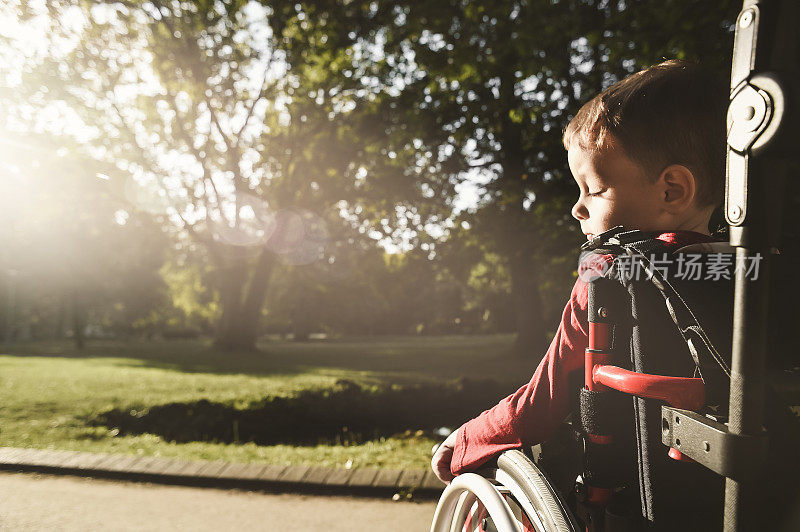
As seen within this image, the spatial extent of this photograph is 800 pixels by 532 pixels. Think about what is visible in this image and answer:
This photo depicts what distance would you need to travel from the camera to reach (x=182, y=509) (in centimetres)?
→ 361

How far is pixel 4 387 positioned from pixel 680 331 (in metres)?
12.1

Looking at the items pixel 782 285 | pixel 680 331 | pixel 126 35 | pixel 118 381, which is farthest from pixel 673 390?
pixel 126 35

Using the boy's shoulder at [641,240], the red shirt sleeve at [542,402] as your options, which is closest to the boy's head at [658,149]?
the boy's shoulder at [641,240]

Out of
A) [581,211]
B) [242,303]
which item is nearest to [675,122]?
[581,211]

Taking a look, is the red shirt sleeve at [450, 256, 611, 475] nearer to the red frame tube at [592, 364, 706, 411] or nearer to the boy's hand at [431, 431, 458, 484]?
the boy's hand at [431, 431, 458, 484]

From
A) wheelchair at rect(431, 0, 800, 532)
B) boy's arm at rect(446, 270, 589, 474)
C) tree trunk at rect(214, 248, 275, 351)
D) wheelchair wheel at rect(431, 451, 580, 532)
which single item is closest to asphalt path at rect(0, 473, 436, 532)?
wheelchair wheel at rect(431, 451, 580, 532)

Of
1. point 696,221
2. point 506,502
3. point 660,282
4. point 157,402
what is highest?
point 696,221

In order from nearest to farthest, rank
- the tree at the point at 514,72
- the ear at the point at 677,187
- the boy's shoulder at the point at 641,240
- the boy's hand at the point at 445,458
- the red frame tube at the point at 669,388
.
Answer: the red frame tube at the point at 669,388, the boy's shoulder at the point at 641,240, the ear at the point at 677,187, the boy's hand at the point at 445,458, the tree at the point at 514,72

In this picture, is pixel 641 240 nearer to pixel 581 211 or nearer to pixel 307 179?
pixel 581 211

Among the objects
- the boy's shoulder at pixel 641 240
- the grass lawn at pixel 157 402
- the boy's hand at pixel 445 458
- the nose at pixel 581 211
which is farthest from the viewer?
the grass lawn at pixel 157 402

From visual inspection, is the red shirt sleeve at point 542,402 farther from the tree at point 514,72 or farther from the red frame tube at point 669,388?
the tree at point 514,72

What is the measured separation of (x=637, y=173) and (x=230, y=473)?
3.69m

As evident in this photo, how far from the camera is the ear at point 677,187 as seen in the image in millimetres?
1305

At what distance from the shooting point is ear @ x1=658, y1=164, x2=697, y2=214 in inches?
51.4
